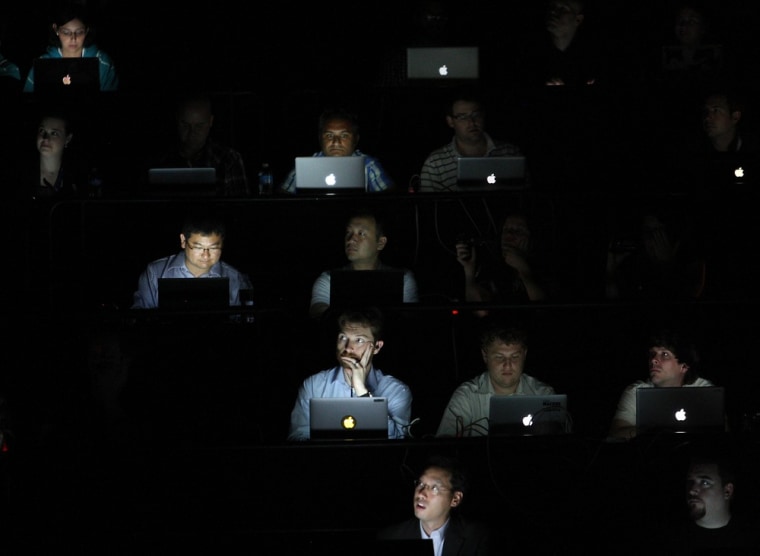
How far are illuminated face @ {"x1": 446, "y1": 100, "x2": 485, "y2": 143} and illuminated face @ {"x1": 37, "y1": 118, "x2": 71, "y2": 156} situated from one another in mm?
1423

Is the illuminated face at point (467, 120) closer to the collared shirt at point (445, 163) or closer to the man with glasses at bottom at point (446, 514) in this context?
the collared shirt at point (445, 163)

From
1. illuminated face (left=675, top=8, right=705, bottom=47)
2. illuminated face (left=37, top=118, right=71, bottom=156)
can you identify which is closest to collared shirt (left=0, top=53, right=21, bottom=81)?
illuminated face (left=37, top=118, right=71, bottom=156)

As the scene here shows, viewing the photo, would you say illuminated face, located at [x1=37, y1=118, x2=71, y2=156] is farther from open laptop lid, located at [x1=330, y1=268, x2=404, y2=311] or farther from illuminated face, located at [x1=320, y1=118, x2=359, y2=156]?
open laptop lid, located at [x1=330, y1=268, x2=404, y2=311]

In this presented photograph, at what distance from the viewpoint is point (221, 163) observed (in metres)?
4.30

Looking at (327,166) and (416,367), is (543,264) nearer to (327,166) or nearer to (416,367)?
(416,367)

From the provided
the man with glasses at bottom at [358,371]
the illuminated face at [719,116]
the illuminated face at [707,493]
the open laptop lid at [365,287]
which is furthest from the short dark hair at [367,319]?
the illuminated face at [719,116]

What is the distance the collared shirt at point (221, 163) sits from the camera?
424 centimetres

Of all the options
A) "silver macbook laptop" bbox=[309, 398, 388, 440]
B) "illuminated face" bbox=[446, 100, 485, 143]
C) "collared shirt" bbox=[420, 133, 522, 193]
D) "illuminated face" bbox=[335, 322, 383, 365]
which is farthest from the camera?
"collared shirt" bbox=[420, 133, 522, 193]

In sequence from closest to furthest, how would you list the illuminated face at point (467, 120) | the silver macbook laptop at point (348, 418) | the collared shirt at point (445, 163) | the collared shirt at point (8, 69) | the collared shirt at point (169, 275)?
the silver macbook laptop at point (348, 418) → the collared shirt at point (169, 275) → the illuminated face at point (467, 120) → the collared shirt at point (445, 163) → the collared shirt at point (8, 69)

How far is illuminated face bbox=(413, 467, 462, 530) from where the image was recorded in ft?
11.2

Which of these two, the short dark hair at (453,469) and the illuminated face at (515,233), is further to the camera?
the illuminated face at (515,233)

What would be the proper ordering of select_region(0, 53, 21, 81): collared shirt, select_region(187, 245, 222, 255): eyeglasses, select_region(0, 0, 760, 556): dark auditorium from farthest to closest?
select_region(0, 53, 21, 81): collared shirt, select_region(187, 245, 222, 255): eyeglasses, select_region(0, 0, 760, 556): dark auditorium

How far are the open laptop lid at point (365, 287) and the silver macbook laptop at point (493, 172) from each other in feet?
1.39

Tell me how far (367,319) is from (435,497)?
606mm
